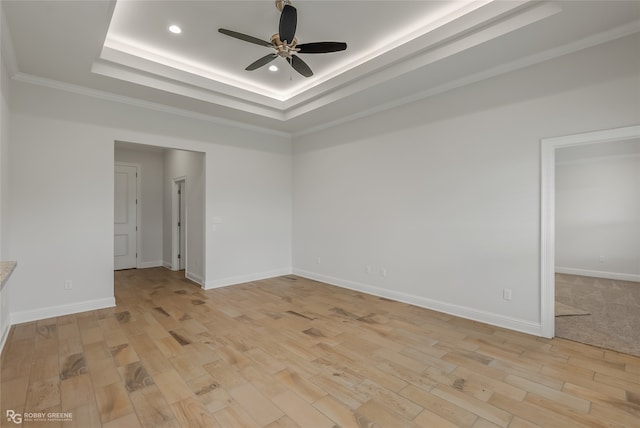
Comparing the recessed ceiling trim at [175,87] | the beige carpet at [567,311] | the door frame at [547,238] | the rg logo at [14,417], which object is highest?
the recessed ceiling trim at [175,87]

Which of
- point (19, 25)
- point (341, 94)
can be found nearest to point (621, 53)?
point (341, 94)

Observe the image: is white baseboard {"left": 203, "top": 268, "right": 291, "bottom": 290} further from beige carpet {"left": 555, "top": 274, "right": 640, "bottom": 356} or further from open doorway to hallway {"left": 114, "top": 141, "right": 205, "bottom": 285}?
beige carpet {"left": 555, "top": 274, "right": 640, "bottom": 356}

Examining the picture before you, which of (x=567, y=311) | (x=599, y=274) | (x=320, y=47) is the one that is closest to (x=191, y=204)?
(x=320, y=47)

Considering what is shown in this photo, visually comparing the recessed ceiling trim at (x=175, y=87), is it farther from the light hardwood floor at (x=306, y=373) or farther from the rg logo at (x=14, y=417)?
the rg logo at (x=14, y=417)

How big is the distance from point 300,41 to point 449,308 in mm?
3922

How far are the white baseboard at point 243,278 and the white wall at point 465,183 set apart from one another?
3.94ft

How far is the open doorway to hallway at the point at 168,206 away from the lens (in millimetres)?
5898

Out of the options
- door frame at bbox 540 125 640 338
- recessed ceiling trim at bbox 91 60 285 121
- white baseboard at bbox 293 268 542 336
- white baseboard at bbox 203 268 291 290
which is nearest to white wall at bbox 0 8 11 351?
recessed ceiling trim at bbox 91 60 285 121

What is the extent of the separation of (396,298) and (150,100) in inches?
189

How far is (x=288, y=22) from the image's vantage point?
102 inches

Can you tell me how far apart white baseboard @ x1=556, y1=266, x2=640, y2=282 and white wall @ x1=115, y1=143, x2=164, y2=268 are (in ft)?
31.7

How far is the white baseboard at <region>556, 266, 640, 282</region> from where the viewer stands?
19.6 feet

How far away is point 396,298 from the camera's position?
4.59 metres

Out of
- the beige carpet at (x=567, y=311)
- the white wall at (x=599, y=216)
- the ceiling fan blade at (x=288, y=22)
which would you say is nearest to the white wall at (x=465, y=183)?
the beige carpet at (x=567, y=311)
